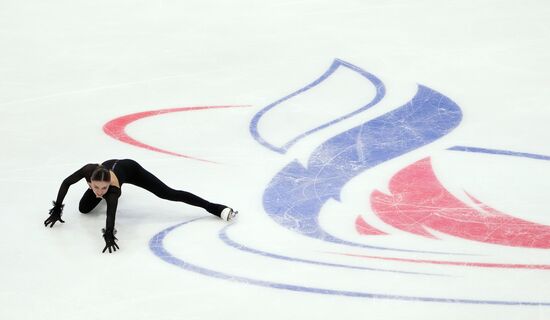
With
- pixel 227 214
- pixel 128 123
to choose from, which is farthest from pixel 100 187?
pixel 128 123

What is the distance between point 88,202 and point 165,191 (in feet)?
2.21

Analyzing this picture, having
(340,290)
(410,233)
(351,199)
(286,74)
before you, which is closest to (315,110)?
(286,74)

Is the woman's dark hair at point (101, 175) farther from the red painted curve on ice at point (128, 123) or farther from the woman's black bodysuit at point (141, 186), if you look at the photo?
the red painted curve on ice at point (128, 123)

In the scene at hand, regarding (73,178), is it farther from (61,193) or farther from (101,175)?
(101,175)

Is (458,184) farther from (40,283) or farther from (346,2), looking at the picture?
(346,2)

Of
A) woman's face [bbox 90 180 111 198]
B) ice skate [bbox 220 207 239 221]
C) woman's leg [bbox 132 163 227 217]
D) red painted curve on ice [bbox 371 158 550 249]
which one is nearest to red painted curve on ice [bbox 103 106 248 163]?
woman's leg [bbox 132 163 227 217]

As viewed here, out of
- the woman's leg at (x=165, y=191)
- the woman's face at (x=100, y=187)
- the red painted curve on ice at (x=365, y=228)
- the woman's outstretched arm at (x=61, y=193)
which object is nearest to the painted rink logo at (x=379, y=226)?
the red painted curve on ice at (x=365, y=228)

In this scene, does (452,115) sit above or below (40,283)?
above

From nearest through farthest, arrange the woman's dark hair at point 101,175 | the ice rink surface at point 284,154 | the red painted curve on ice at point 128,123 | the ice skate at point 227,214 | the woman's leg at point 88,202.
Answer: the ice rink surface at point 284,154 < the woman's dark hair at point 101,175 < the ice skate at point 227,214 < the woman's leg at point 88,202 < the red painted curve on ice at point 128,123

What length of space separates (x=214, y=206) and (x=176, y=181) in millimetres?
869

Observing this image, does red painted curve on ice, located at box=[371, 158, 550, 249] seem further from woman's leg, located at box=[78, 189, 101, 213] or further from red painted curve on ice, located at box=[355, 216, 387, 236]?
woman's leg, located at box=[78, 189, 101, 213]

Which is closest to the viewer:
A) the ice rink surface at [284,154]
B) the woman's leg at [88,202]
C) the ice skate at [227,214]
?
the ice rink surface at [284,154]

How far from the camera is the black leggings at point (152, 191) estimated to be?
7.27 metres

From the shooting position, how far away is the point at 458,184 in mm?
7898
